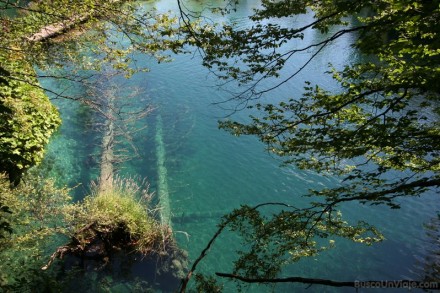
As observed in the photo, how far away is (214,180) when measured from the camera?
13625mm

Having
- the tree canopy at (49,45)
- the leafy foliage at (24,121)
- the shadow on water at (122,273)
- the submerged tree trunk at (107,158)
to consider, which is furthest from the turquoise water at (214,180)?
the tree canopy at (49,45)

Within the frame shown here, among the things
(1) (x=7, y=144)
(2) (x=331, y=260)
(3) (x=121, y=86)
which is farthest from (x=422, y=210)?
(3) (x=121, y=86)

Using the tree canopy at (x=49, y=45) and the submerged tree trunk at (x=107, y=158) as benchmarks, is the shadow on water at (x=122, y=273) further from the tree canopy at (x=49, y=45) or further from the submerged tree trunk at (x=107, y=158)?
the tree canopy at (x=49, y=45)

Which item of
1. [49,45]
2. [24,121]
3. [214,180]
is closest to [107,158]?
[24,121]

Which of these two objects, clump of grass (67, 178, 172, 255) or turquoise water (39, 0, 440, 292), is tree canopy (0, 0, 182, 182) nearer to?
clump of grass (67, 178, 172, 255)

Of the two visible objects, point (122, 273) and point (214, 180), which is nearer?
point (122, 273)

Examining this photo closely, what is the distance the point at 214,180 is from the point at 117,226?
5136 millimetres

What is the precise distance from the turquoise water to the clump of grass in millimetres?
1116

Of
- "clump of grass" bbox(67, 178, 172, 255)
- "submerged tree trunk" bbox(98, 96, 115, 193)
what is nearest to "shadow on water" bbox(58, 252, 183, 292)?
"clump of grass" bbox(67, 178, 172, 255)

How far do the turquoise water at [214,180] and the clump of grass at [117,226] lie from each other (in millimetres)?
1116

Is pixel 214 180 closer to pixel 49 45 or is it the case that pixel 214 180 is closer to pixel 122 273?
pixel 122 273

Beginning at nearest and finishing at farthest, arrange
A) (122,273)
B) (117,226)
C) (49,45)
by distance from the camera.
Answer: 1. (49,45)
2. (122,273)
3. (117,226)

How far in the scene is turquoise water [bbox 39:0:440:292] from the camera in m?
10.5

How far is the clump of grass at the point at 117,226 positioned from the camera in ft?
29.3
